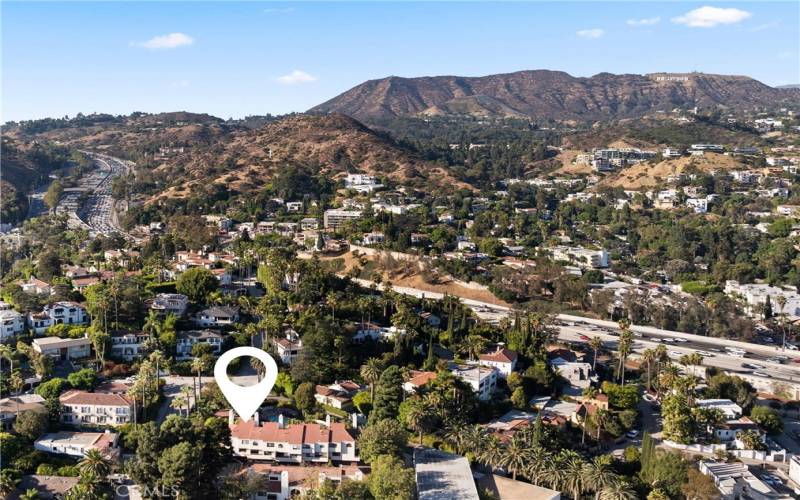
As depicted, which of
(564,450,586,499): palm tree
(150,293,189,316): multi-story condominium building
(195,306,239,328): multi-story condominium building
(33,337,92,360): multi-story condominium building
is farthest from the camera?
(150,293,189,316): multi-story condominium building

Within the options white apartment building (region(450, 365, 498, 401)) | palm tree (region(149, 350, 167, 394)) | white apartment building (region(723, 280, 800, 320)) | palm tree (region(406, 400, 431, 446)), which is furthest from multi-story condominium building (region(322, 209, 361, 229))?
palm tree (region(406, 400, 431, 446))

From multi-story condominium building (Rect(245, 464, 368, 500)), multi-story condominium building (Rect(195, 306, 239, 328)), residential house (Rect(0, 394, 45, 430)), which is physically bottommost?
multi-story condominium building (Rect(245, 464, 368, 500))

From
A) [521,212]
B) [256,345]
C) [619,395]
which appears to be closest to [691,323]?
[619,395]

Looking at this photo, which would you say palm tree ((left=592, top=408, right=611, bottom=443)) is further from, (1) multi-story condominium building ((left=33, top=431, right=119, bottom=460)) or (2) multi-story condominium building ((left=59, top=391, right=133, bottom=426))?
(2) multi-story condominium building ((left=59, top=391, right=133, bottom=426))

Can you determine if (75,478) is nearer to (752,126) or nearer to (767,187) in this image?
(767,187)

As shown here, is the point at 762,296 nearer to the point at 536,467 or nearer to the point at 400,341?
the point at 400,341

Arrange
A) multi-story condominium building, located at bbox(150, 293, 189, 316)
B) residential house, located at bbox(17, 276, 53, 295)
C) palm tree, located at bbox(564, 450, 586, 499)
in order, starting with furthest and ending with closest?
1. residential house, located at bbox(17, 276, 53, 295)
2. multi-story condominium building, located at bbox(150, 293, 189, 316)
3. palm tree, located at bbox(564, 450, 586, 499)
